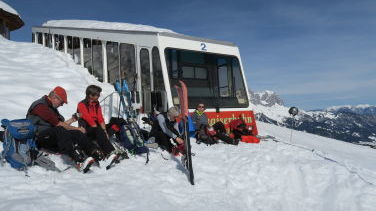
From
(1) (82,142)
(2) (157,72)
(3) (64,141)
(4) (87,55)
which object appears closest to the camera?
(3) (64,141)

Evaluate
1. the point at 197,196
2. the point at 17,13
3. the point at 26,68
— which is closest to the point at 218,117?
the point at 197,196

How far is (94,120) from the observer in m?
6.50

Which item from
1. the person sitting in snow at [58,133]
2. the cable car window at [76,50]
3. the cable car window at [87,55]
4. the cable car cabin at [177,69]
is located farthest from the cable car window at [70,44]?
the person sitting in snow at [58,133]

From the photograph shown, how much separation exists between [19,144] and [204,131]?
15.5ft

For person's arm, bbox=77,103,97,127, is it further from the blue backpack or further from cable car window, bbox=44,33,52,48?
cable car window, bbox=44,33,52,48

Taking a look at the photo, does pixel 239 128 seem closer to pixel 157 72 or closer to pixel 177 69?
pixel 177 69

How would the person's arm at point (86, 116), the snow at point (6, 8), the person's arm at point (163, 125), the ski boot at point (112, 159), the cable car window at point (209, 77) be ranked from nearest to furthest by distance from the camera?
the ski boot at point (112, 159) → the person's arm at point (86, 116) → the person's arm at point (163, 125) → the cable car window at point (209, 77) → the snow at point (6, 8)

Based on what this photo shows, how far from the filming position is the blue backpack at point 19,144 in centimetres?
514

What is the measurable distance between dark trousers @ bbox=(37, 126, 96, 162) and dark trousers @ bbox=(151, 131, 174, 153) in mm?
2133

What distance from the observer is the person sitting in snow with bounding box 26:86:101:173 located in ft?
17.8

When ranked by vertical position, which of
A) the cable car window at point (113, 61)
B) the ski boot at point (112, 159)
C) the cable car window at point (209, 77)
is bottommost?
the ski boot at point (112, 159)

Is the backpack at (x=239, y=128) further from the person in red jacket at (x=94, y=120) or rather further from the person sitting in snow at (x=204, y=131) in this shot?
the person in red jacket at (x=94, y=120)

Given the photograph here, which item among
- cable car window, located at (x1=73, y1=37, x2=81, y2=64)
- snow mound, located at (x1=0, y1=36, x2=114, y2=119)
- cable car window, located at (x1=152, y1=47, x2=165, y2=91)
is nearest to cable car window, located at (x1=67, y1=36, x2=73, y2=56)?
snow mound, located at (x1=0, y1=36, x2=114, y2=119)

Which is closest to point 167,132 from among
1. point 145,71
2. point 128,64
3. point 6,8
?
point 145,71
